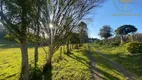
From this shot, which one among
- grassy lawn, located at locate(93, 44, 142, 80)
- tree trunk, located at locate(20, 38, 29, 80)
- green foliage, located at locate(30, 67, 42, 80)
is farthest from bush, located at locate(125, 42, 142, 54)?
tree trunk, located at locate(20, 38, 29, 80)

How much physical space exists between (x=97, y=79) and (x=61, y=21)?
21.8 feet

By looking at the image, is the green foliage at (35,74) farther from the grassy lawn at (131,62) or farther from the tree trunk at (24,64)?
the grassy lawn at (131,62)

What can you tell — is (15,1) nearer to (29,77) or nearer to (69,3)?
(29,77)

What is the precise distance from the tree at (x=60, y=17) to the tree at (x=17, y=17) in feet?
11.4

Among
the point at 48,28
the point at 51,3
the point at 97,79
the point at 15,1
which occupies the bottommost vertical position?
the point at 97,79

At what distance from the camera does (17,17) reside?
→ 933cm

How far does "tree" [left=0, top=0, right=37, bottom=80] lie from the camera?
9.11m

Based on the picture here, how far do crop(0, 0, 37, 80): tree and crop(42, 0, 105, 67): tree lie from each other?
3.48 m

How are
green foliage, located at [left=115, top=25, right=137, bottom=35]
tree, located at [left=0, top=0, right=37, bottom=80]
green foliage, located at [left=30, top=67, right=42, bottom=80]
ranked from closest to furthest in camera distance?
1. tree, located at [left=0, top=0, right=37, bottom=80]
2. green foliage, located at [left=30, top=67, right=42, bottom=80]
3. green foliage, located at [left=115, top=25, right=137, bottom=35]

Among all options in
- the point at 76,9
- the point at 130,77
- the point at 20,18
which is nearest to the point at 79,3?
the point at 76,9

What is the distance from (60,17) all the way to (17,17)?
18.0 feet

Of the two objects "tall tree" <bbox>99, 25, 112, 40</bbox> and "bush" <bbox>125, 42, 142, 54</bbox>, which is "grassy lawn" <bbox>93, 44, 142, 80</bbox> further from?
"tall tree" <bbox>99, 25, 112, 40</bbox>

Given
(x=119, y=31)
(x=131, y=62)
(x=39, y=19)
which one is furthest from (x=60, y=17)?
(x=119, y=31)

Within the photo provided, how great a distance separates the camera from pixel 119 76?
1049cm
